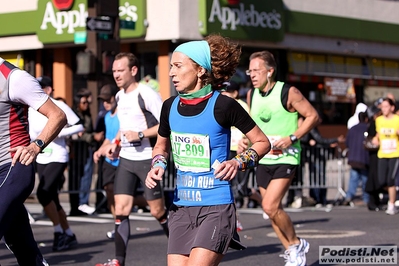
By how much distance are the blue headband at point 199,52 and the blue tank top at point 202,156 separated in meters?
0.21

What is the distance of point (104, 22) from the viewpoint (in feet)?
53.1

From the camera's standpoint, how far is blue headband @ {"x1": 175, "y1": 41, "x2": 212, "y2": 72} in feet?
19.0

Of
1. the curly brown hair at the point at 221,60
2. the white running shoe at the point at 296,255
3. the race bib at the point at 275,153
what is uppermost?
the curly brown hair at the point at 221,60

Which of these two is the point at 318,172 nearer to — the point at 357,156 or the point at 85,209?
the point at 357,156

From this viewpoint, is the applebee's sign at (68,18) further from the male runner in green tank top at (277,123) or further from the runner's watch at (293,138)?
the runner's watch at (293,138)

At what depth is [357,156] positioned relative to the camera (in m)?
16.7

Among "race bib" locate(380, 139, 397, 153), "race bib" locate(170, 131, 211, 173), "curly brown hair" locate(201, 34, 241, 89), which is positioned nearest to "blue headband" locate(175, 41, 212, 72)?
"curly brown hair" locate(201, 34, 241, 89)

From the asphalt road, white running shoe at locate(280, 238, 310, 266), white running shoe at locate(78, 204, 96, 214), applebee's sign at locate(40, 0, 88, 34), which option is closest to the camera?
white running shoe at locate(280, 238, 310, 266)

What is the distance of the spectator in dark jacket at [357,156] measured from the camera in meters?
16.6

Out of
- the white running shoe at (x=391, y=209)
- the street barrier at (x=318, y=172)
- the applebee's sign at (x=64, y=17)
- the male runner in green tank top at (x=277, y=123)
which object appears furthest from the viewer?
the applebee's sign at (x=64, y=17)

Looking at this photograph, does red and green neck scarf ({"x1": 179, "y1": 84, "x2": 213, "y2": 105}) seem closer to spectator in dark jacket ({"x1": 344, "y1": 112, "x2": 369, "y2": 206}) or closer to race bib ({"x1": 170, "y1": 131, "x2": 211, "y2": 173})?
race bib ({"x1": 170, "y1": 131, "x2": 211, "y2": 173})

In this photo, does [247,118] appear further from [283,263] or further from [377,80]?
[377,80]

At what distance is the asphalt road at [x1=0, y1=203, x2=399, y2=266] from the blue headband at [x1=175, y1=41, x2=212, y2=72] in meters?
3.88

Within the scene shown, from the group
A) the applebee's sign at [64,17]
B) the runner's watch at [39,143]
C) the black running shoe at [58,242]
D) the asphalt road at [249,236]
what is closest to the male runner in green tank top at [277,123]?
the asphalt road at [249,236]
